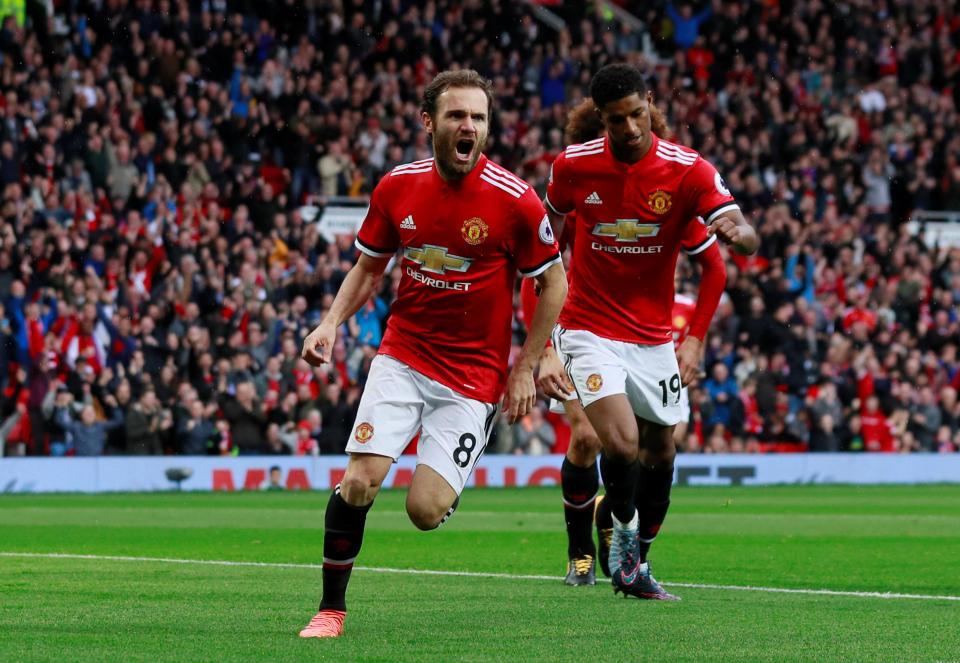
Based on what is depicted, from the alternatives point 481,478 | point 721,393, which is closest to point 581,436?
point 481,478

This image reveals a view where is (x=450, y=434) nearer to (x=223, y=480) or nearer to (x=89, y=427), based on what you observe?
(x=89, y=427)

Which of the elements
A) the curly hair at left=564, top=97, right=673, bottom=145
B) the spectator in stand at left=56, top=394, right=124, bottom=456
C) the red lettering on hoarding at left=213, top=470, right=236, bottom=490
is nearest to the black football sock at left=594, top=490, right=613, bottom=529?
the curly hair at left=564, top=97, right=673, bottom=145

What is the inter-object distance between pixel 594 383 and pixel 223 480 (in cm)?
1382

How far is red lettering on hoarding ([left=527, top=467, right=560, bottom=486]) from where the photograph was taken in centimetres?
2345

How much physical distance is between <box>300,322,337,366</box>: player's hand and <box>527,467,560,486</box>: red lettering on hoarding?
55.5 feet

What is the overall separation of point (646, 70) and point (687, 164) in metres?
22.2

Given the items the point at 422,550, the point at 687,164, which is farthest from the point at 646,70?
the point at 687,164

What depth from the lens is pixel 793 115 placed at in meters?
30.0

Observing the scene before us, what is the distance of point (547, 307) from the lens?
713 cm

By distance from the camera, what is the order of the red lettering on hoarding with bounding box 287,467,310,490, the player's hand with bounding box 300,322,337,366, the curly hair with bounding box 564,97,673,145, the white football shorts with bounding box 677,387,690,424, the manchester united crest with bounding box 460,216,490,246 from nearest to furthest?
the player's hand with bounding box 300,322,337,366, the manchester united crest with bounding box 460,216,490,246, the white football shorts with bounding box 677,387,690,424, the curly hair with bounding box 564,97,673,145, the red lettering on hoarding with bounding box 287,467,310,490

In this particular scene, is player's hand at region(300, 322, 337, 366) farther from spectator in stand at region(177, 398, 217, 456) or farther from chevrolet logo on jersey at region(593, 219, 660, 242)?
spectator in stand at region(177, 398, 217, 456)

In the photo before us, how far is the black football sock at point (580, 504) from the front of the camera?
9312 mm

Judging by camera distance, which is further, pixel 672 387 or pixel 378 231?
pixel 672 387

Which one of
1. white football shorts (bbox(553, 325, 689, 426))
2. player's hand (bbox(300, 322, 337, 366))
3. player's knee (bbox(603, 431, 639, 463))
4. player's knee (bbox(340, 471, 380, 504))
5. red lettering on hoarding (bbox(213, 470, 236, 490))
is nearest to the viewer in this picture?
player's hand (bbox(300, 322, 337, 366))
